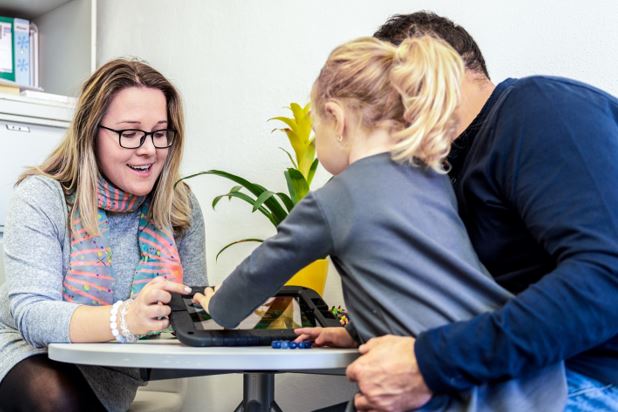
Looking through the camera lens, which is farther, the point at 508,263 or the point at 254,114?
the point at 254,114

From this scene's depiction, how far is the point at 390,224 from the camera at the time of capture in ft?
3.05

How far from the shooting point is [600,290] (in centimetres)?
83

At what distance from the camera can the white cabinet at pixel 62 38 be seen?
259cm

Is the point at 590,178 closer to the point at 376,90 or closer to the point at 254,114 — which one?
the point at 376,90

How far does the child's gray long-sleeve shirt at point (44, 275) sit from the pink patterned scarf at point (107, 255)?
24 mm

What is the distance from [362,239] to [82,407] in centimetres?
75

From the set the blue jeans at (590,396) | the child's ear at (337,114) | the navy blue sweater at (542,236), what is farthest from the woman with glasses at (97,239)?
the blue jeans at (590,396)

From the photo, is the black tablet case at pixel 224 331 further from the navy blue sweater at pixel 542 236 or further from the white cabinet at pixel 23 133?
the white cabinet at pixel 23 133

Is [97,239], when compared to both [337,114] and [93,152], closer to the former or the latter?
[93,152]

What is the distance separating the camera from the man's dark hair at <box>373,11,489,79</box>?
1.21 m

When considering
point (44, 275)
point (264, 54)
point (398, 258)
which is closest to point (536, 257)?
point (398, 258)

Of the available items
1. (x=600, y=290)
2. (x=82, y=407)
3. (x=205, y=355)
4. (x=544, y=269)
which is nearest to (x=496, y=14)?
(x=544, y=269)

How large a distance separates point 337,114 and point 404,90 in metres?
0.11

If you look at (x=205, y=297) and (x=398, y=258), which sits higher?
(x=398, y=258)
